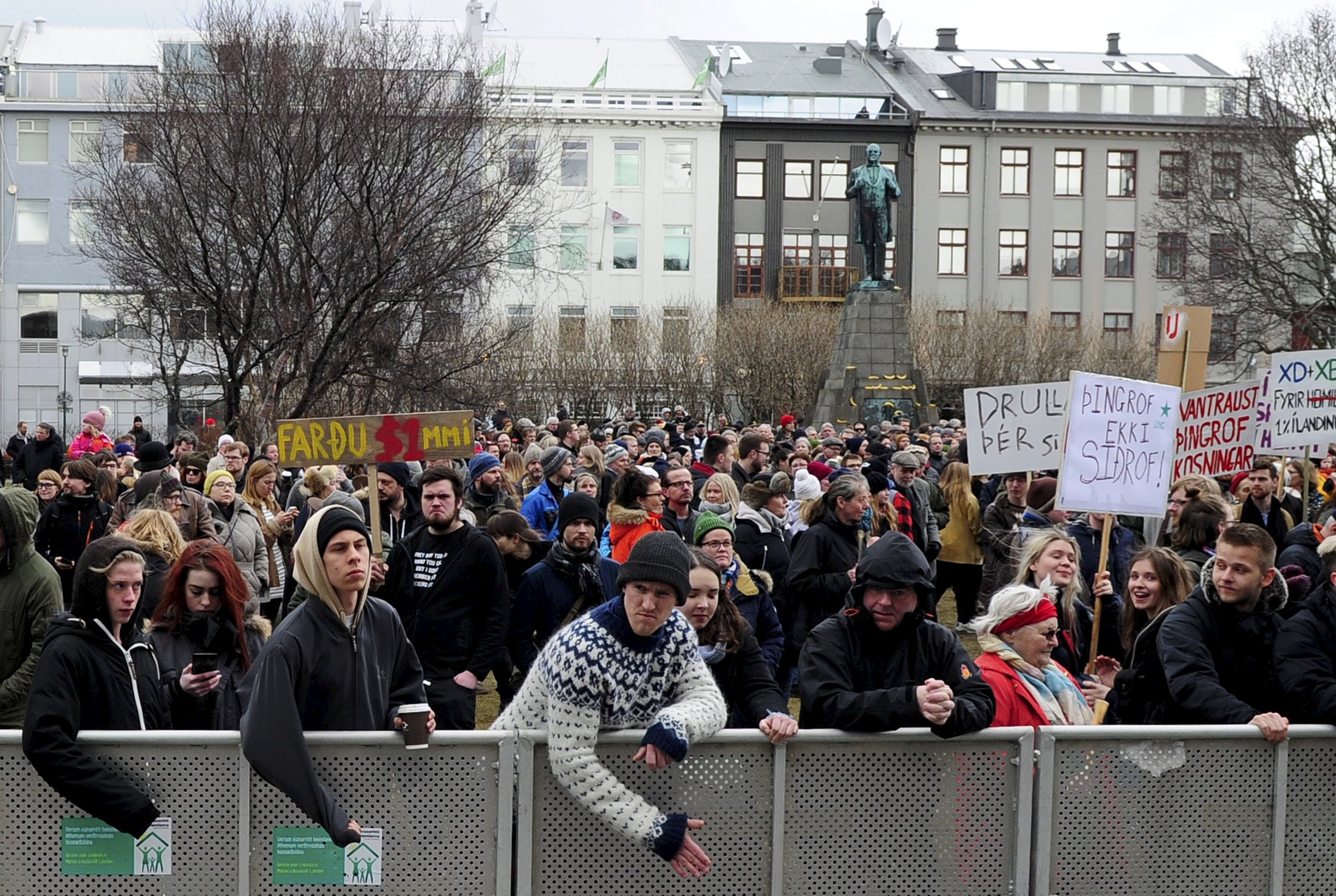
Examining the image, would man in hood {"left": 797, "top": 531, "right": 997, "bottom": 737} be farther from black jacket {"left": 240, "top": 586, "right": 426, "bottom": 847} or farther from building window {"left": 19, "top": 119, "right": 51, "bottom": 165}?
building window {"left": 19, "top": 119, "right": 51, "bottom": 165}

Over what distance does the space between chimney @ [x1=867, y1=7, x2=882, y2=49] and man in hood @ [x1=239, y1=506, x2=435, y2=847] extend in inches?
2517

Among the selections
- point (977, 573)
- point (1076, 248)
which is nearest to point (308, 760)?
point (977, 573)

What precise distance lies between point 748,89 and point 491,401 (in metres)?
35.0

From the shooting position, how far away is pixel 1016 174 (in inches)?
2472

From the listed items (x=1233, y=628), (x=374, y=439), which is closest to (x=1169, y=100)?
(x=374, y=439)

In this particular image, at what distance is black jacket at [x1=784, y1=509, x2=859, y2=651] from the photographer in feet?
29.0

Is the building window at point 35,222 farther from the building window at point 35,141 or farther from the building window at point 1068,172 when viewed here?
the building window at point 1068,172

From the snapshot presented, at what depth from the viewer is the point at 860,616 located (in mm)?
5309

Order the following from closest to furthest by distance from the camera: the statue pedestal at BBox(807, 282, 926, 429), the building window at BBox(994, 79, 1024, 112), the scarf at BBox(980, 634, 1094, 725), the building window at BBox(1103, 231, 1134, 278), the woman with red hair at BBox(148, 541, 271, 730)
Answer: the scarf at BBox(980, 634, 1094, 725) → the woman with red hair at BBox(148, 541, 271, 730) → the statue pedestal at BBox(807, 282, 926, 429) → the building window at BBox(994, 79, 1024, 112) → the building window at BBox(1103, 231, 1134, 278)

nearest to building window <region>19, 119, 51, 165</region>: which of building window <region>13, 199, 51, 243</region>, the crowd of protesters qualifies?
building window <region>13, 199, 51, 243</region>

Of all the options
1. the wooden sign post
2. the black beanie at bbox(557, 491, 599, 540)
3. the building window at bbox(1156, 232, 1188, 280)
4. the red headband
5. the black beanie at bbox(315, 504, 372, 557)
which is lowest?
the red headband

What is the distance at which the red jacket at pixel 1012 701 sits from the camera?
5438 millimetres

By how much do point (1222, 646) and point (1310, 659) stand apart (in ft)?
1.16

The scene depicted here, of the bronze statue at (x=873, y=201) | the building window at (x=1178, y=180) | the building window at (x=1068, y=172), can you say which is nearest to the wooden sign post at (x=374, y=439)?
the bronze statue at (x=873, y=201)
